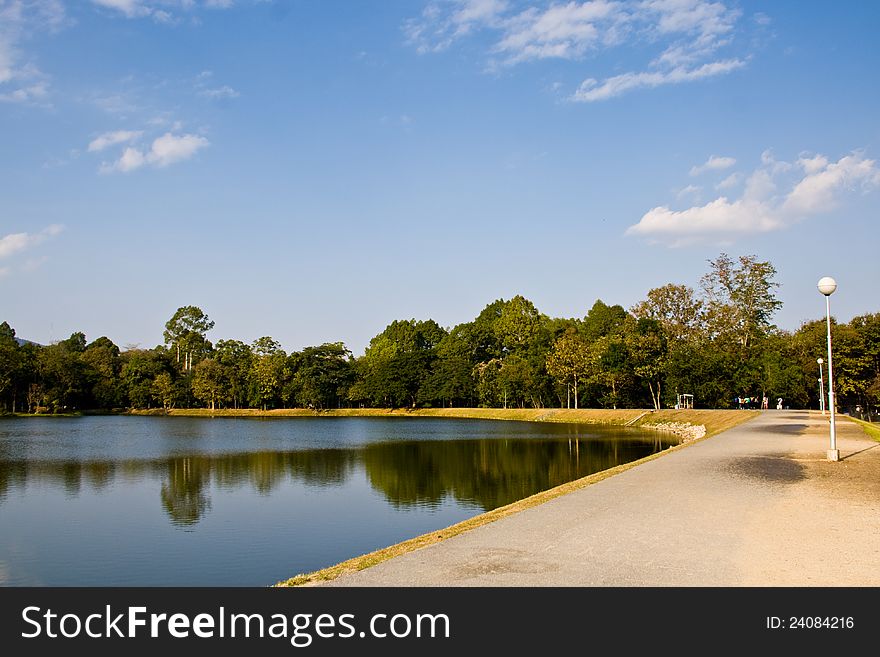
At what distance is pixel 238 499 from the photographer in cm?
2077

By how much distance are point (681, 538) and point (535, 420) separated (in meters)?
61.8

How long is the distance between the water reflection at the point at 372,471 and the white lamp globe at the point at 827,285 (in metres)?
9.40

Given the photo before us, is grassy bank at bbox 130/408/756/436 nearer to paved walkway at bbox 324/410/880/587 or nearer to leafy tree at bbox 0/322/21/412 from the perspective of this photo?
leafy tree at bbox 0/322/21/412

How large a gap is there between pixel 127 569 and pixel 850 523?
39.1 ft

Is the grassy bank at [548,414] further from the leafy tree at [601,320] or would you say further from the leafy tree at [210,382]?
the leafy tree at [601,320]

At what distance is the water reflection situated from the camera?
21.0 m

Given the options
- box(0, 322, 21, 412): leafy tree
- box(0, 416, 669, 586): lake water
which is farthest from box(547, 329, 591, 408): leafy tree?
box(0, 322, 21, 412): leafy tree

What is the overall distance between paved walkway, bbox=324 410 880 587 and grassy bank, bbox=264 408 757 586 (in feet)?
Answer: 1.82

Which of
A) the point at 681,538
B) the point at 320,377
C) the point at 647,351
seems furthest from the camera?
the point at 320,377

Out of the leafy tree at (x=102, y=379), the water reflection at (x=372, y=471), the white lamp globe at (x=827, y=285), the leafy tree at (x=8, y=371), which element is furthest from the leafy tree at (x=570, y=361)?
the leafy tree at (x=8, y=371)

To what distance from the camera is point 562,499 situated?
13.9 metres

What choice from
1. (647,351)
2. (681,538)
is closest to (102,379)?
(647,351)

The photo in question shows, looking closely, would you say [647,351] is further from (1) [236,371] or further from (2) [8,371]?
(2) [8,371]
